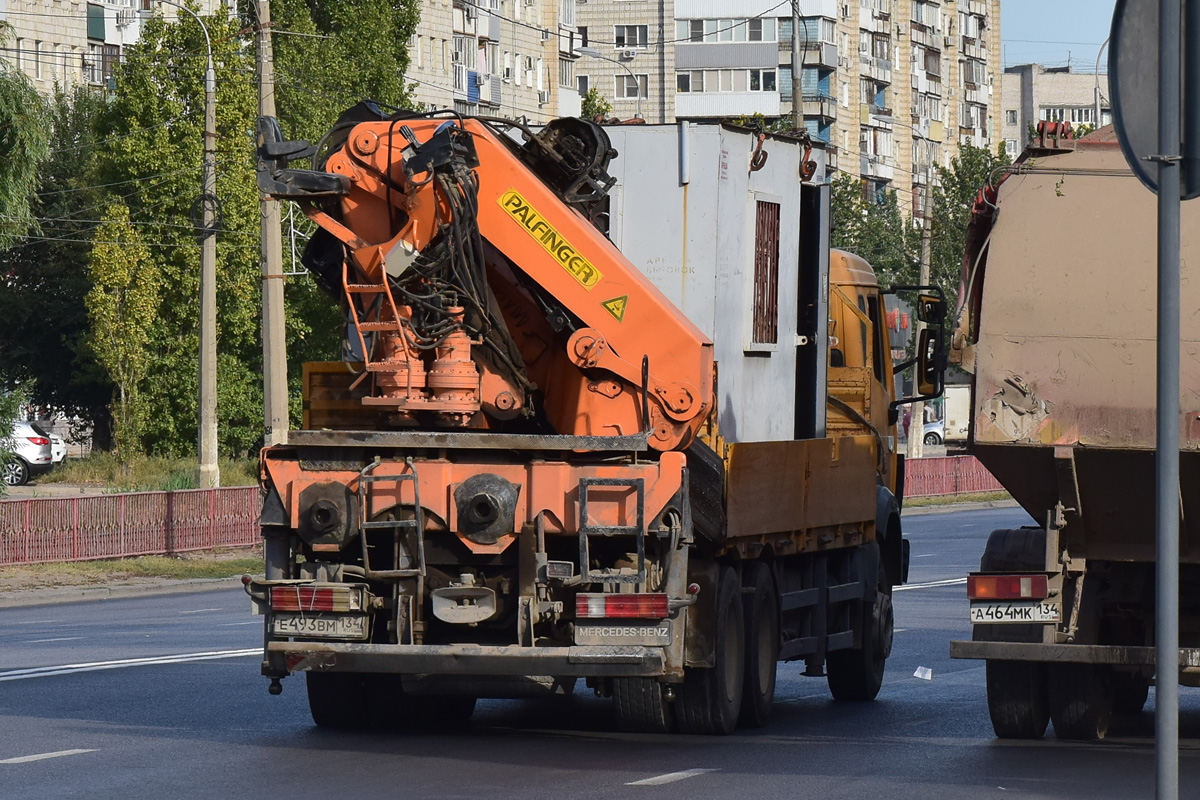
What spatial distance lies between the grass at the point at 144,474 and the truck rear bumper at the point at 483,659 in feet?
71.9

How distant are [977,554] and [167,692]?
20.9 metres

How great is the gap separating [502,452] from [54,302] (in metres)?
46.3

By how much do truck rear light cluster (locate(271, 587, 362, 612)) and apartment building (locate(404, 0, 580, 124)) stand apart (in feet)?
228

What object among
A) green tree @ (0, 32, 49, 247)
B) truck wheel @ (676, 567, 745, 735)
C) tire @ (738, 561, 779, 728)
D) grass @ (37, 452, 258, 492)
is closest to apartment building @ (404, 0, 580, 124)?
grass @ (37, 452, 258, 492)

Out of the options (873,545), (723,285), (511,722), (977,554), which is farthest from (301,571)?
(977,554)

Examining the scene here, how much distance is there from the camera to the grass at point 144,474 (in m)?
35.7

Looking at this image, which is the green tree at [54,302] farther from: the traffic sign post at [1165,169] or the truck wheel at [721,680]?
the traffic sign post at [1165,169]

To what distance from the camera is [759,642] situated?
12.9 m

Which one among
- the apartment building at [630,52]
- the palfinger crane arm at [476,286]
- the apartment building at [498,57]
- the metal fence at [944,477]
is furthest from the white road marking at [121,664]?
the apartment building at [630,52]

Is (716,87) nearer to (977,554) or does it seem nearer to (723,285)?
(977,554)

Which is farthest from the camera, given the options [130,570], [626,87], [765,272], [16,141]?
[626,87]

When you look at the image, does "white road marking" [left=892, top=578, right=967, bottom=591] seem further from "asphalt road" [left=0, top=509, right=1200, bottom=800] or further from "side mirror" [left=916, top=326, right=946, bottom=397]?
"side mirror" [left=916, top=326, right=946, bottom=397]

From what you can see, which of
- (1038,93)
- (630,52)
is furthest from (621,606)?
(1038,93)

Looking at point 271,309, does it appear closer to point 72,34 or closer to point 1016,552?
point 1016,552
